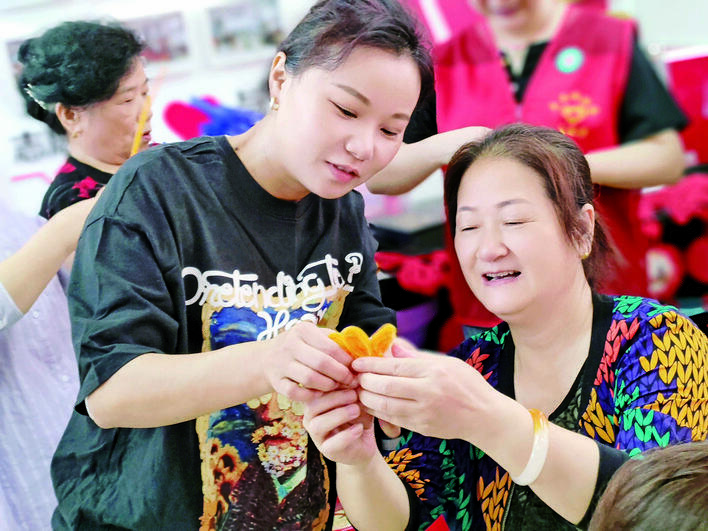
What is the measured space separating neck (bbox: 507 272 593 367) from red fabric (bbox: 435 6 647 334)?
0.10m

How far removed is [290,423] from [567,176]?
33 centimetres

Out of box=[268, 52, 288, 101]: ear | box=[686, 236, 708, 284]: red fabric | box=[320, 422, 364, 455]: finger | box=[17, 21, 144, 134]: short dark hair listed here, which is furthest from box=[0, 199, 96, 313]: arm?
box=[686, 236, 708, 284]: red fabric

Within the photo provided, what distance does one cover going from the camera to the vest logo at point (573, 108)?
82cm

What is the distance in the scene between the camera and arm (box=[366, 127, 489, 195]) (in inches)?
28.4

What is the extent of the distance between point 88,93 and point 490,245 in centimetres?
40

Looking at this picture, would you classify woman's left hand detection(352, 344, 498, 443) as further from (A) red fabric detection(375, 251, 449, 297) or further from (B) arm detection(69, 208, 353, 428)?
(A) red fabric detection(375, 251, 449, 297)

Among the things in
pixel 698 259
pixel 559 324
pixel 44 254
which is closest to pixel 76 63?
pixel 44 254

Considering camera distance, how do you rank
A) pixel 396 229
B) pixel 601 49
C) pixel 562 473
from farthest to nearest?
pixel 396 229
pixel 601 49
pixel 562 473

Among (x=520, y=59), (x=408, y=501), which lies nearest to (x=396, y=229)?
(x=520, y=59)

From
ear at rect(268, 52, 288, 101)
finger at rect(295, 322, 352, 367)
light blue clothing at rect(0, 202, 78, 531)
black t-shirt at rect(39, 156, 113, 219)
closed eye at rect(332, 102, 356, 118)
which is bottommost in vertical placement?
light blue clothing at rect(0, 202, 78, 531)

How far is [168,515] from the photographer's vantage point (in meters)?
0.64

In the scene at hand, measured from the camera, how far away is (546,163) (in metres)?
0.67

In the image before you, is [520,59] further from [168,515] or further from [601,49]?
[168,515]

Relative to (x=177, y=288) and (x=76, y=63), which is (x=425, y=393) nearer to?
(x=177, y=288)
